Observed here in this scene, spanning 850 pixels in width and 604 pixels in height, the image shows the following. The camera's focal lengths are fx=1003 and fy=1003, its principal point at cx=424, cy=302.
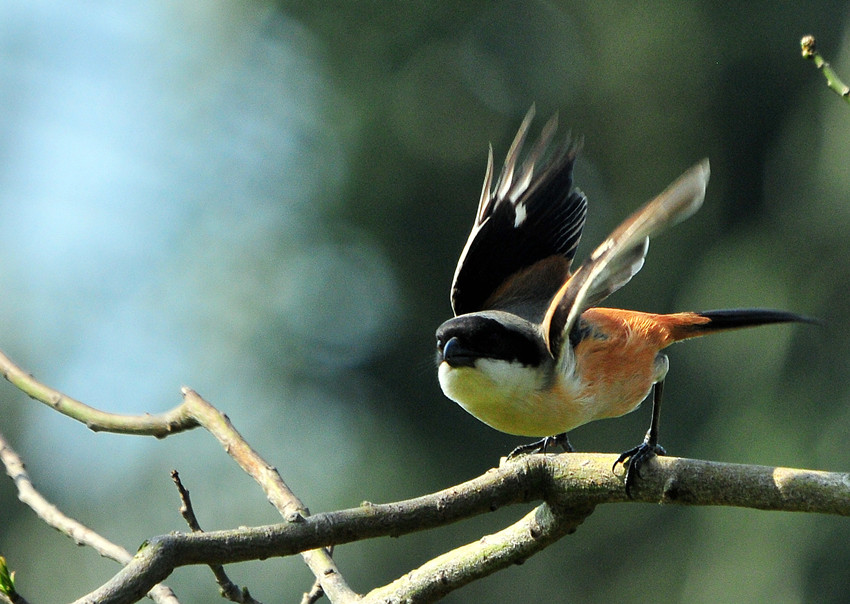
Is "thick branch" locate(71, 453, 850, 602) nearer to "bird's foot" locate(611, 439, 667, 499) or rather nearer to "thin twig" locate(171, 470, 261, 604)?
"bird's foot" locate(611, 439, 667, 499)

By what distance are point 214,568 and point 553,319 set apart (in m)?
1.37

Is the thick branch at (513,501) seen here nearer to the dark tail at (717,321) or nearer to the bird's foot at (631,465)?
the bird's foot at (631,465)

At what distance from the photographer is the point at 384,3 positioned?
13.9 m

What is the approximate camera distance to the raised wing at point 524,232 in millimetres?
3984

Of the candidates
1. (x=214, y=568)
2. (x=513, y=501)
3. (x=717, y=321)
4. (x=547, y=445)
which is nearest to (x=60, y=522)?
(x=214, y=568)

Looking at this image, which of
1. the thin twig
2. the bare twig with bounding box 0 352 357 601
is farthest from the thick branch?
the thin twig

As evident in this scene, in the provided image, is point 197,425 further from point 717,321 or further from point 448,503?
point 717,321

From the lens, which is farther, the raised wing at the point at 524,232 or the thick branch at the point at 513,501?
the raised wing at the point at 524,232

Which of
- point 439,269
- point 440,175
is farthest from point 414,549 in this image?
point 440,175

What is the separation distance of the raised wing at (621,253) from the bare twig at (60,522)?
57.0 inches

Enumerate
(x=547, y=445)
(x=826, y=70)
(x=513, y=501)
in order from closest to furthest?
(x=826, y=70)
(x=513, y=501)
(x=547, y=445)

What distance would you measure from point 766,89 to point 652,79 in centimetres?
151

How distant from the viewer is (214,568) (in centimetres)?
249

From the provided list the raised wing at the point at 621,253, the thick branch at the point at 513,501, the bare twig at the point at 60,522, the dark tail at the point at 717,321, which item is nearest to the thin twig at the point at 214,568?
the bare twig at the point at 60,522
